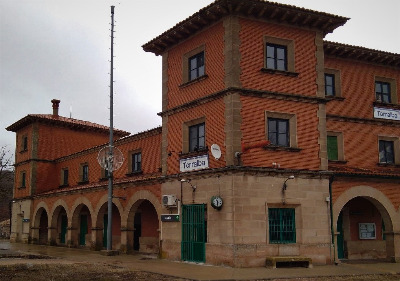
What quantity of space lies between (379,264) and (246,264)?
20.5 ft

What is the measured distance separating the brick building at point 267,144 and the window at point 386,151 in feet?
0.17

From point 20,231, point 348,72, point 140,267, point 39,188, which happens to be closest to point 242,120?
point 140,267

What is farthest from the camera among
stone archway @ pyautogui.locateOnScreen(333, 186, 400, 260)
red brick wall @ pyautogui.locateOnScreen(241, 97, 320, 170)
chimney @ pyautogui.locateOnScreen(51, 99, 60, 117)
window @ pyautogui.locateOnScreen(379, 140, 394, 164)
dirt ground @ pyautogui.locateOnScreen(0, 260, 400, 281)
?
chimney @ pyautogui.locateOnScreen(51, 99, 60, 117)

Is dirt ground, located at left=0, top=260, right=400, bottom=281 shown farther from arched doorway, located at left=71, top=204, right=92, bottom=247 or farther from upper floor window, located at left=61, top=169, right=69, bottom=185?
upper floor window, located at left=61, top=169, right=69, bottom=185

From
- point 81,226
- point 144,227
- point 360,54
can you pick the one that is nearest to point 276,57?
point 360,54

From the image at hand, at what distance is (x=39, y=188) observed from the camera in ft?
128

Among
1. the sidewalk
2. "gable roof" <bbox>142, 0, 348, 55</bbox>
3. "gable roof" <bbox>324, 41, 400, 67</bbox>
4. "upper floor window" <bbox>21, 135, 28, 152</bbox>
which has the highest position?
"gable roof" <bbox>142, 0, 348, 55</bbox>

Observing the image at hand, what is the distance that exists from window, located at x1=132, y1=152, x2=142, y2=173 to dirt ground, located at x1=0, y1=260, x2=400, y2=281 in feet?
30.2

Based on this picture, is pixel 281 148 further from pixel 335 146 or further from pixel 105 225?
pixel 105 225

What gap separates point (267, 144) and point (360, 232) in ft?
28.5

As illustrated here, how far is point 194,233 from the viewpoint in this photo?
20.5m

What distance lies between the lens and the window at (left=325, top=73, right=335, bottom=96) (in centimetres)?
2442

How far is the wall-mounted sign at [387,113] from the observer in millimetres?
25000

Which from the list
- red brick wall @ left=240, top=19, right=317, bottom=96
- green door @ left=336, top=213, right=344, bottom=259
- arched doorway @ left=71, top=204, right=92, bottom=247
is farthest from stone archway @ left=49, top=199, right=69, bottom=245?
red brick wall @ left=240, top=19, right=317, bottom=96
